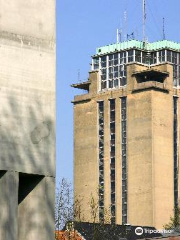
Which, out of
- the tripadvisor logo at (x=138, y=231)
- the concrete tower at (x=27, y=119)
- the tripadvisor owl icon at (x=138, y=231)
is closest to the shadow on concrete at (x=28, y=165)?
the concrete tower at (x=27, y=119)

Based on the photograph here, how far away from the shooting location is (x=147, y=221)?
19612 cm

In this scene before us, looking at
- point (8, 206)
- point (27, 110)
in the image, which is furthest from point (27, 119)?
point (8, 206)

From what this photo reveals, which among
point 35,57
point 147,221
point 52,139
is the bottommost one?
point 52,139

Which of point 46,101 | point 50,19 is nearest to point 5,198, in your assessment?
point 46,101

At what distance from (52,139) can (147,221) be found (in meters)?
169

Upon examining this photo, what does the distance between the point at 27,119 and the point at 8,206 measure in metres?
2.12

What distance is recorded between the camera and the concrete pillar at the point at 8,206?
89.3 ft

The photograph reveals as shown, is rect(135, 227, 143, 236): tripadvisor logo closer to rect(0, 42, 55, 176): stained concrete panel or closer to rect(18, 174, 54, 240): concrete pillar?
rect(18, 174, 54, 240): concrete pillar

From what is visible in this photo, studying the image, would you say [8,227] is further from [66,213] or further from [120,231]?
[120,231]

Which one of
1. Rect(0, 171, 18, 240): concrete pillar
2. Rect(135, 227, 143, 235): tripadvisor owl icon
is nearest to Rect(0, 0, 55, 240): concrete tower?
Rect(0, 171, 18, 240): concrete pillar

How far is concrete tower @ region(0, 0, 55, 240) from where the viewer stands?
2722 centimetres

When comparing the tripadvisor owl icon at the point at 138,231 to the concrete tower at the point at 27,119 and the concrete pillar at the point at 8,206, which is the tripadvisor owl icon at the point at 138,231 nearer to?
the concrete tower at the point at 27,119

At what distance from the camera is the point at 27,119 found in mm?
27562

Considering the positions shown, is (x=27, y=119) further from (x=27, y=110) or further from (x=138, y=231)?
(x=138, y=231)
